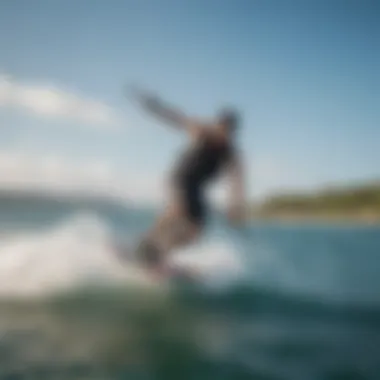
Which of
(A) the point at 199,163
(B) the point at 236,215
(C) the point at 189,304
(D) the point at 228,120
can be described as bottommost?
(C) the point at 189,304

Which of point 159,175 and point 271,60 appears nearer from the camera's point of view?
point 159,175

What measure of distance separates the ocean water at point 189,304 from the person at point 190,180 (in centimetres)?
3

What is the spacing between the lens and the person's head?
1.56 meters

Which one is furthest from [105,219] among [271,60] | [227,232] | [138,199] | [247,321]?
[271,60]

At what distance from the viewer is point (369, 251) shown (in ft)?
5.27

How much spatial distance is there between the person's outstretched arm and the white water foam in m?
0.26

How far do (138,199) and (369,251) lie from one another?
1.79 feet

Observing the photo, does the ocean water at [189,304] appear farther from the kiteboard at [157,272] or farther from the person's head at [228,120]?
the person's head at [228,120]

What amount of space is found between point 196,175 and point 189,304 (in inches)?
11.1

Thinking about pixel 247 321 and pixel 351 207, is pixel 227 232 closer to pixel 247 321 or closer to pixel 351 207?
pixel 247 321

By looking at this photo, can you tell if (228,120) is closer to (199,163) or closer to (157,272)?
(199,163)

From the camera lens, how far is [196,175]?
5.05ft

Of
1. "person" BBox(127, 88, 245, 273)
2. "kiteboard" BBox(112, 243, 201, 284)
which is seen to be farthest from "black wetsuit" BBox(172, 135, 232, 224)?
"kiteboard" BBox(112, 243, 201, 284)

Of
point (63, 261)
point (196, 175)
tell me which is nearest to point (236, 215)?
point (196, 175)
